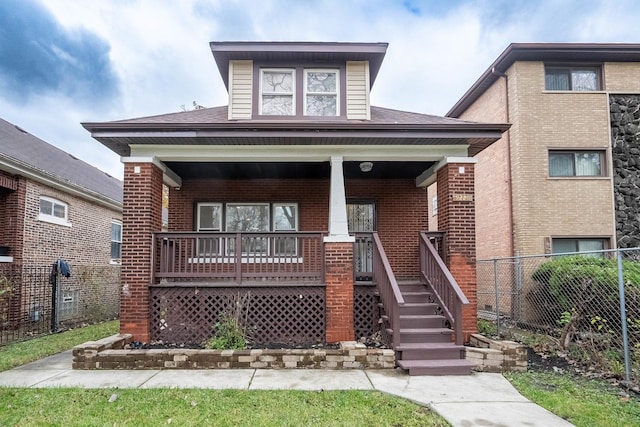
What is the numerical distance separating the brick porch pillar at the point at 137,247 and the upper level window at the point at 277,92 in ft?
9.28

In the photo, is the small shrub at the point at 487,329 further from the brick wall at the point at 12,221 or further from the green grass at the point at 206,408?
the brick wall at the point at 12,221

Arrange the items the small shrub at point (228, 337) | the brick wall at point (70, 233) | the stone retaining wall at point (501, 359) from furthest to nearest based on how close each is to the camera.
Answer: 1. the brick wall at point (70, 233)
2. the small shrub at point (228, 337)
3. the stone retaining wall at point (501, 359)

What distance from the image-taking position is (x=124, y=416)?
4.32 meters

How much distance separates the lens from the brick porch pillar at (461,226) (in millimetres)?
7820

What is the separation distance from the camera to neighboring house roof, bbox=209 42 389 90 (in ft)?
29.0

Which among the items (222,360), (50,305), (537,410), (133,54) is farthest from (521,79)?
(133,54)

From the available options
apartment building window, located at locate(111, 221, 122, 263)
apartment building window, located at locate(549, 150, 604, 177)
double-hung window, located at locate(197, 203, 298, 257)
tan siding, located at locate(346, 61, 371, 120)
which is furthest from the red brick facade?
apartment building window, located at locate(111, 221, 122, 263)

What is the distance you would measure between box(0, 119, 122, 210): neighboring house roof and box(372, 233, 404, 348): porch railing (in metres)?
8.46

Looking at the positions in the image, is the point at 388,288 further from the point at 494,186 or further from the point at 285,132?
the point at 494,186

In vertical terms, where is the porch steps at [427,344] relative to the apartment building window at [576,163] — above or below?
below

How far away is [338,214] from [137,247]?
12.3 ft

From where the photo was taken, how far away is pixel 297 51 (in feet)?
29.0

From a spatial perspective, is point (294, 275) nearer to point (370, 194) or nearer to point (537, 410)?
point (370, 194)

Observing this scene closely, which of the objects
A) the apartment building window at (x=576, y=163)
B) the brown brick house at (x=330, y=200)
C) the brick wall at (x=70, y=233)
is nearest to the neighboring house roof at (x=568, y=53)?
the apartment building window at (x=576, y=163)
